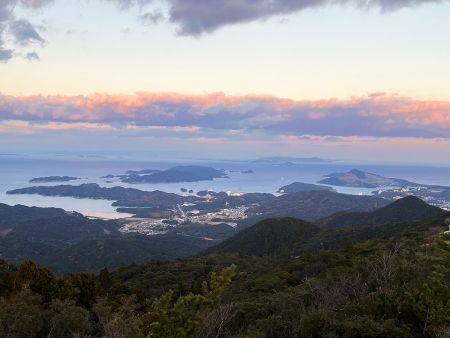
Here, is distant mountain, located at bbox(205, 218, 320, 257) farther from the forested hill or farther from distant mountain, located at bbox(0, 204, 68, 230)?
distant mountain, located at bbox(0, 204, 68, 230)

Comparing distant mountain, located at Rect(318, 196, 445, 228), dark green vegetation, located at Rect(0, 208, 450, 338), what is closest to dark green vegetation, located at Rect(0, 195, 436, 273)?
distant mountain, located at Rect(318, 196, 445, 228)

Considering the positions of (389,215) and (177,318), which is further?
(389,215)

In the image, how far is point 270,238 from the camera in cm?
9138

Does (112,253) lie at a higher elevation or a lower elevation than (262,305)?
lower

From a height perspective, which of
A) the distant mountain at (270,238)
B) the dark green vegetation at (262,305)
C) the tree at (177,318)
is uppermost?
the tree at (177,318)

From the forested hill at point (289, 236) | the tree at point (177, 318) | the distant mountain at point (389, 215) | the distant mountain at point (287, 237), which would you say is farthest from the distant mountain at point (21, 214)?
the tree at point (177, 318)

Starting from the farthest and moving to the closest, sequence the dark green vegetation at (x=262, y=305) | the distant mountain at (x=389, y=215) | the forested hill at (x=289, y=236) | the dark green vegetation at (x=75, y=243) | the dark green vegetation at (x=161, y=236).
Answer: the distant mountain at (x=389, y=215) < the dark green vegetation at (x=75, y=243) < the dark green vegetation at (x=161, y=236) < the forested hill at (x=289, y=236) < the dark green vegetation at (x=262, y=305)

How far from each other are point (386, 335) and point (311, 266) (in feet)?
78.5

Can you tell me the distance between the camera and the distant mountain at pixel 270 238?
8619cm

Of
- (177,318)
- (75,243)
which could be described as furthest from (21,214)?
(177,318)

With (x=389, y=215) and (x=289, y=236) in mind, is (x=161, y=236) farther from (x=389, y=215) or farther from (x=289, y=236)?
(x=389, y=215)

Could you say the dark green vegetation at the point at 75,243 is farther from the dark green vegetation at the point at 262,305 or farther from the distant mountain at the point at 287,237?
the dark green vegetation at the point at 262,305

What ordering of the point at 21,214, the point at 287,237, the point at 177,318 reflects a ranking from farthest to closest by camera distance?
the point at 21,214 < the point at 287,237 < the point at 177,318

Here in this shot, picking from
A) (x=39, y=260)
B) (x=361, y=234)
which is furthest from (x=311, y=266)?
(x=39, y=260)
